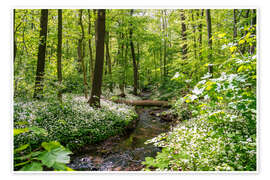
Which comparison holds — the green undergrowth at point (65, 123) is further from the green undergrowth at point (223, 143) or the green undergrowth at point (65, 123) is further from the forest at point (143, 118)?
the green undergrowth at point (223, 143)

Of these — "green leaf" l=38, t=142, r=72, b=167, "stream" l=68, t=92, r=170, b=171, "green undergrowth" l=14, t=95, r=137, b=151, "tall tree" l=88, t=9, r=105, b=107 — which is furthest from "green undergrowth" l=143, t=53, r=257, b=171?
"tall tree" l=88, t=9, r=105, b=107

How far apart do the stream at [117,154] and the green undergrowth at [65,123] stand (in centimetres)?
35

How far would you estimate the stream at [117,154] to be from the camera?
409 cm

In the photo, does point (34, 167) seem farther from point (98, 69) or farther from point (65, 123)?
point (98, 69)

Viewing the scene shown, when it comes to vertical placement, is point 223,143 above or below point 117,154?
above

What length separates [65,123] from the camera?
5.13 metres

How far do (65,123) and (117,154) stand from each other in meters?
2.07

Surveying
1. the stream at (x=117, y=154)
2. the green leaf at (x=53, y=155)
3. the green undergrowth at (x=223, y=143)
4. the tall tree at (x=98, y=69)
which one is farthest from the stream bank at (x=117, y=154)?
the green leaf at (x=53, y=155)

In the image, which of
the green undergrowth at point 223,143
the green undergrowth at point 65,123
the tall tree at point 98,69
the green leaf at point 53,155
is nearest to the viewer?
the green leaf at point 53,155

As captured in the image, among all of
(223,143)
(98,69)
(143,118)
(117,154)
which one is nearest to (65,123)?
(117,154)

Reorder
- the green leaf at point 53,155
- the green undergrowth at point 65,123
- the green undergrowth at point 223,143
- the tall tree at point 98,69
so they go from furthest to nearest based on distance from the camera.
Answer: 1. the tall tree at point 98,69
2. the green undergrowth at point 65,123
3. the green undergrowth at point 223,143
4. the green leaf at point 53,155

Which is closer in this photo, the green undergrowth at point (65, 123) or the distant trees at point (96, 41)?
the distant trees at point (96, 41)

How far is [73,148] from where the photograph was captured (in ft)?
15.6
